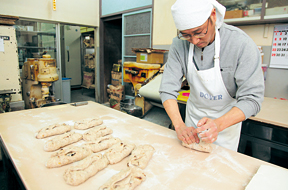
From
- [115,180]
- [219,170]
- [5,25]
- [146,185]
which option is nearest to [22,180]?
[115,180]

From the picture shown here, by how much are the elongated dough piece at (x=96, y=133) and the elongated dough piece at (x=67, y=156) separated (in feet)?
0.56

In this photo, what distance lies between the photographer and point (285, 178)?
0.90 m

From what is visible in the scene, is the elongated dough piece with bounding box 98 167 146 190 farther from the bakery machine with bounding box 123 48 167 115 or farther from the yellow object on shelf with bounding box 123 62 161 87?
the yellow object on shelf with bounding box 123 62 161 87

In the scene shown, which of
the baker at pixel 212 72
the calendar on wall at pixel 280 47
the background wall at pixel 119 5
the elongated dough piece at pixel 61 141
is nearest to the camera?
the baker at pixel 212 72

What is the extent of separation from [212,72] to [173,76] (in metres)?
0.28

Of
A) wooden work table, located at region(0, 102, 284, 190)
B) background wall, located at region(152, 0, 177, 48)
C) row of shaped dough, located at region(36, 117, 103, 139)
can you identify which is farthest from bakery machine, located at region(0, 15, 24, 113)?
background wall, located at region(152, 0, 177, 48)

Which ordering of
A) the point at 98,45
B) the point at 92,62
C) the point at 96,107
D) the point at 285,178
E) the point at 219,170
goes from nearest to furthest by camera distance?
the point at 285,178 → the point at 219,170 → the point at 96,107 → the point at 98,45 → the point at 92,62

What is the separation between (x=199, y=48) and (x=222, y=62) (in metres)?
0.19

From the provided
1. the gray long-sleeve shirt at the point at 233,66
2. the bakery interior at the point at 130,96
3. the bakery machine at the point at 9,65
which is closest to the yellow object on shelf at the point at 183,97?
the bakery interior at the point at 130,96

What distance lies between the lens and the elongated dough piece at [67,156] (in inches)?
40.7

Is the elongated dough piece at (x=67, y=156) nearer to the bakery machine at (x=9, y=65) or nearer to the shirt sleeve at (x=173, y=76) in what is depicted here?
the shirt sleeve at (x=173, y=76)

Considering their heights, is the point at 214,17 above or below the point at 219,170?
above

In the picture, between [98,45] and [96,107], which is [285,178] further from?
[98,45]

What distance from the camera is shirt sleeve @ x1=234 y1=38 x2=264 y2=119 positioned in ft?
3.64
